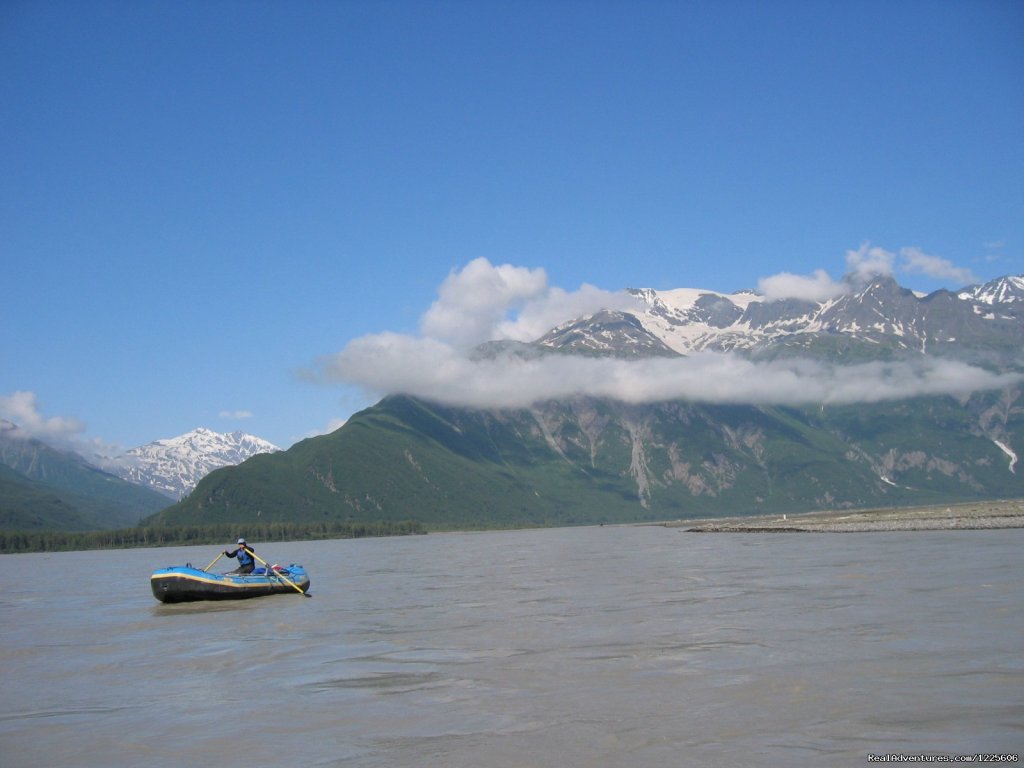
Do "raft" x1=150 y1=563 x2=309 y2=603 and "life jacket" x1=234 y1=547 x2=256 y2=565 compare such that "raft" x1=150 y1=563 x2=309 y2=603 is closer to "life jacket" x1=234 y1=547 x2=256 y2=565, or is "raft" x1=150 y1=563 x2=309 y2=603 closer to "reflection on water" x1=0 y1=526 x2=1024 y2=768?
"life jacket" x1=234 y1=547 x2=256 y2=565

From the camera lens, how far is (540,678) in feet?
98.4

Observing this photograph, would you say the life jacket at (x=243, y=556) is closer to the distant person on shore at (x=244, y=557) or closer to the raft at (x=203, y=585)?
the distant person on shore at (x=244, y=557)

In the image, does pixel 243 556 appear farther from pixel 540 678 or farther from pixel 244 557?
pixel 540 678

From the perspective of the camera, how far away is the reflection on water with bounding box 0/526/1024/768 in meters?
21.5

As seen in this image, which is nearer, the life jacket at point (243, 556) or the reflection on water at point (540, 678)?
the reflection on water at point (540, 678)

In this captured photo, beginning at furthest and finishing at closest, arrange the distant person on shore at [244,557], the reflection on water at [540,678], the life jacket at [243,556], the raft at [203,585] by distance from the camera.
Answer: the life jacket at [243,556]
the distant person on shore at [244,557]
the raft at [203,585]
the reflection on water at [540,678]

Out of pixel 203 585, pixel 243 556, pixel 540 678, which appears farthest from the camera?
pixel 243 556

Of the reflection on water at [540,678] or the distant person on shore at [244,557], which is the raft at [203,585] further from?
the reflection on water at [540,678]

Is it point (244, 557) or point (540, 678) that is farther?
point (244, 557)

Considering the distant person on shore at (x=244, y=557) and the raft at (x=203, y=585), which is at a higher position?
the distant person on shore at (x=244, y=557)

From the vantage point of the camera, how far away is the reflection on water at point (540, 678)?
21469 millimetres

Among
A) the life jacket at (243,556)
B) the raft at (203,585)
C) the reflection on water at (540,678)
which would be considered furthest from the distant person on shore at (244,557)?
the reflection on water at (540,678)

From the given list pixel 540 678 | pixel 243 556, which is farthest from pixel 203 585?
pixel 540 678

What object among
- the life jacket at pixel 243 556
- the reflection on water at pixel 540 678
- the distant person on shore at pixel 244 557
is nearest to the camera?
the reflection on water at pixel 540 678
